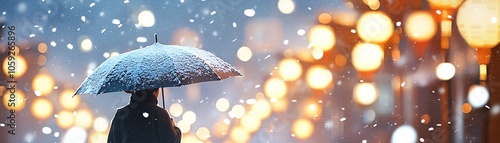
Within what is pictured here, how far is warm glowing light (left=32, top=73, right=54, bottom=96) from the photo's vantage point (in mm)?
6918

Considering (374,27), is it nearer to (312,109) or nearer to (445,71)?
(445,71)

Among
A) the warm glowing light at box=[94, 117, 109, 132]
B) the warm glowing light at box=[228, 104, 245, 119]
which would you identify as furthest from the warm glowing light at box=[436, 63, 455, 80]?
the warm glowing light at box=[94, 117, 109, 132]

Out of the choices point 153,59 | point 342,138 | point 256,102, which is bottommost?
point 342,138

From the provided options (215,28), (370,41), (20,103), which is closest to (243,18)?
(215,28)

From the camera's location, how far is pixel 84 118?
22.7ft

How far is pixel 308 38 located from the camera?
6488 mm

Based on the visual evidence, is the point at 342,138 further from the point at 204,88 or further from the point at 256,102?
the point at 204,88

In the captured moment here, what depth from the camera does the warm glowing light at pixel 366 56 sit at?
6363mm

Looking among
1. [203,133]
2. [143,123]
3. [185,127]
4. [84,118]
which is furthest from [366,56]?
[143,123]

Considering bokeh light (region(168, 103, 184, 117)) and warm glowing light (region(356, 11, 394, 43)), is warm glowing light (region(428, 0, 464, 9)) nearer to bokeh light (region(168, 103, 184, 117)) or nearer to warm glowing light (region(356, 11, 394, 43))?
warm glowing light (region(356, 11, 394, 43))

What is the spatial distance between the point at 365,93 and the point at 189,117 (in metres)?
2.13

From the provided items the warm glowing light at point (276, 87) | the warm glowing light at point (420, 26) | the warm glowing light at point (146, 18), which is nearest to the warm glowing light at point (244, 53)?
the warm glowing light at point (276, 87)

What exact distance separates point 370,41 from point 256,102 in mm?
1510

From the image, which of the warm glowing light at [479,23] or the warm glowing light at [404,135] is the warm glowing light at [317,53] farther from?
the warm glowing light at [479,23]
